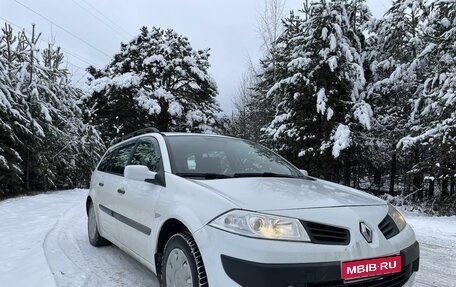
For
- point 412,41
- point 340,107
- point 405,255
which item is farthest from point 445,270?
point 412,41

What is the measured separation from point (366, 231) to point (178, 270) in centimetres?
148

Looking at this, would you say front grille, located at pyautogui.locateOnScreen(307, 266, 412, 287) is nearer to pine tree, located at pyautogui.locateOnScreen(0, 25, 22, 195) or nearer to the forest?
the forest

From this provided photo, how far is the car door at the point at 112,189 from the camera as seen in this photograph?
4.79 m

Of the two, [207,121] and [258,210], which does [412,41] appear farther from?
[258,210]

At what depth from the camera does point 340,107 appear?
14.4 meters

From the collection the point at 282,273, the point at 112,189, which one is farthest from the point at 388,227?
the point at 112,189

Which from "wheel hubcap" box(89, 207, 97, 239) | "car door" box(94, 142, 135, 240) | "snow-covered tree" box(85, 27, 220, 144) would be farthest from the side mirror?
"snow-covered tree" box(85, 27, 220, 144)

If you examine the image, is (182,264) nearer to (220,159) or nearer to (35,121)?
(220,159)

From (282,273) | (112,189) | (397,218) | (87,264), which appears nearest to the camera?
(282,273)

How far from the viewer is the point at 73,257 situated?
16.9 feet

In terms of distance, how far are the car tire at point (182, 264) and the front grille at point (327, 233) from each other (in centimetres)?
82

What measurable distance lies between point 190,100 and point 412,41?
34.4 feet

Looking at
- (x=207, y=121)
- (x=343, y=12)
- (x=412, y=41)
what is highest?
(x=343, y=12)

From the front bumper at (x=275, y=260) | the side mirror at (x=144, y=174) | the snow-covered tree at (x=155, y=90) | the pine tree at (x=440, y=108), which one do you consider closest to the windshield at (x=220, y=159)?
the side mirror at (x=144, y=174)
